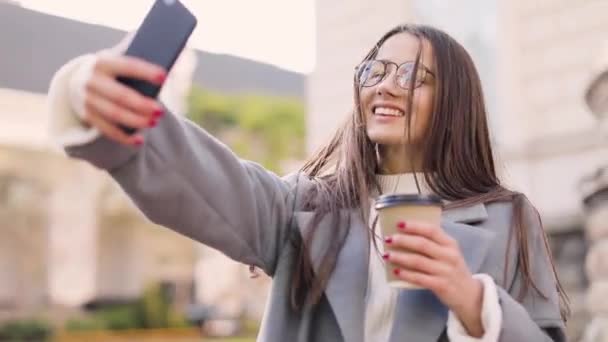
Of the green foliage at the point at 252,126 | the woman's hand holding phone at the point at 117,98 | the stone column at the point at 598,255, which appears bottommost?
the green foliage at the point at 252,126

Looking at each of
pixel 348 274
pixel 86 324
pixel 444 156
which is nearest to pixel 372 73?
pixel 444 156

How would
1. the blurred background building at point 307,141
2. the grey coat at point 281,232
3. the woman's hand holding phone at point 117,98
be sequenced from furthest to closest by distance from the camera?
1. the blurred background building at point 307,141
2. the grey coat at point 281,232
3. the woman's hand holding phone at point 117,98

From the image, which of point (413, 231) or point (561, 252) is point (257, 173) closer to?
point (413, 231)

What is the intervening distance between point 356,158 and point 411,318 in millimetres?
243

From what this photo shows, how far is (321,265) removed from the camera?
92 cm

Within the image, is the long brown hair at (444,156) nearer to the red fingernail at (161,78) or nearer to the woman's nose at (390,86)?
the woman's nose at (390,86)

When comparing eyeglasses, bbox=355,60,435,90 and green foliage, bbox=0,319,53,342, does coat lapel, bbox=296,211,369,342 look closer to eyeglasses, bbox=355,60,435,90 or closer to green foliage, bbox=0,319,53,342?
eyeglasses, bbox=355,60,435,90

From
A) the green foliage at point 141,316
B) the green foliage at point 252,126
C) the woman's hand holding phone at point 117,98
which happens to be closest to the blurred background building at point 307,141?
the green foliage at point 252,126

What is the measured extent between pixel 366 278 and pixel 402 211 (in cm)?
22

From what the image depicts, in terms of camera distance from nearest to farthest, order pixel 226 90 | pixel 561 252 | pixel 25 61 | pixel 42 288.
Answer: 1. pixel 561 252
2. pixel 25 61
3. pixel 42 288
4. pixel 226 90

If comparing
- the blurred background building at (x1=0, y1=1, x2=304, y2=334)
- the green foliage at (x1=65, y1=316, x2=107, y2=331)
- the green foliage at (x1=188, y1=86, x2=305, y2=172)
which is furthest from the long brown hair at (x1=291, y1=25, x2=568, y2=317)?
the green foliage at (x1=188, y1=86, x2=305, y2=172)

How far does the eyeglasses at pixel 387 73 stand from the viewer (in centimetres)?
96

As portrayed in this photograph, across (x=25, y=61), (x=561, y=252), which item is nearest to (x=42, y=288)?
(x=25, y=61)

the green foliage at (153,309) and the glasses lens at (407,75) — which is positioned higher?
the glasses lens at (407,75)
